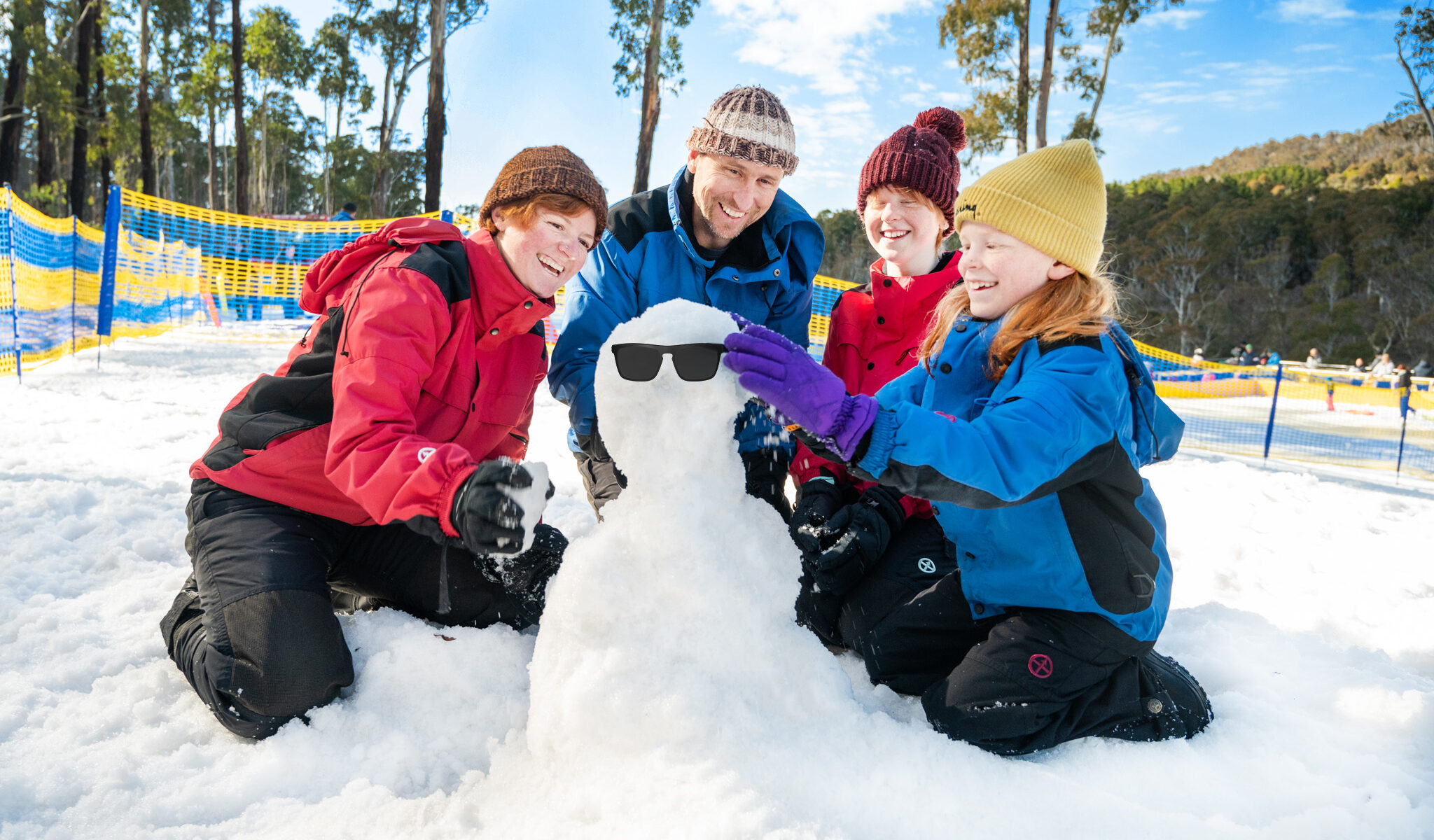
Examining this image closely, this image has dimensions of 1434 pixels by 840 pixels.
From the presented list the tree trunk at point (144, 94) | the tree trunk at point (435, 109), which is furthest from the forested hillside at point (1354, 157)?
the tree trunk at point (144, 94)

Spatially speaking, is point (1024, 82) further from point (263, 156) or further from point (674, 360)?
point (263, 156)

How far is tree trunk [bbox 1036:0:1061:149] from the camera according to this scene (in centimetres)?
1266

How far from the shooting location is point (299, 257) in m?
13.5

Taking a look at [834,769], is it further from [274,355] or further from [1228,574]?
[274,355]

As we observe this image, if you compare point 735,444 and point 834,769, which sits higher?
point 735,444

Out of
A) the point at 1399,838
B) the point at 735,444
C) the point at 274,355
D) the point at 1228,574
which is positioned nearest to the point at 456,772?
the point at 735,444

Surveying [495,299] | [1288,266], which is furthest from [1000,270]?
[1288,266]

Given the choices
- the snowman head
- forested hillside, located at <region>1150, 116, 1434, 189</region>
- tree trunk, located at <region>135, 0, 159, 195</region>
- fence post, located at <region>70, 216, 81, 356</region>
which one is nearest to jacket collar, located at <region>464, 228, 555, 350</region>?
the snowman head

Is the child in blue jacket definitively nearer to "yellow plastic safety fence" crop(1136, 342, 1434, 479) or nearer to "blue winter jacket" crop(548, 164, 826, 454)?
"blue winter jacket" crop(548, 164, 826, 454)

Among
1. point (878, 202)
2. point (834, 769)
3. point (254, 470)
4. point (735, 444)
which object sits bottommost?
point (834, 769)

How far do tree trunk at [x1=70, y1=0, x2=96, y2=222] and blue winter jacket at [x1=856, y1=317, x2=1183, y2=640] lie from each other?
22.2 m

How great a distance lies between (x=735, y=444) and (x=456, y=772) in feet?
3.00

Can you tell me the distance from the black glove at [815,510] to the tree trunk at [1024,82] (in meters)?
12.8

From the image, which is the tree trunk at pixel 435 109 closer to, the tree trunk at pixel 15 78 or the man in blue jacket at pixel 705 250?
the tree trunk at pixel 15 78
